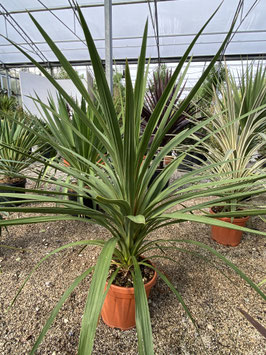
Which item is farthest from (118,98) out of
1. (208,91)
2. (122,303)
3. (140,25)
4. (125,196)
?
(140,25)

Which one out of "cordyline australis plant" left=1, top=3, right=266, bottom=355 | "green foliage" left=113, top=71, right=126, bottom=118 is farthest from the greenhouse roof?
"cordyline australis plant" left=1, top=3, right=266, bottom=355

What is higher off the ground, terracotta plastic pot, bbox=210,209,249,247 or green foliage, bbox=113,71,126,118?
green foliage, bbox=113,71,126,118

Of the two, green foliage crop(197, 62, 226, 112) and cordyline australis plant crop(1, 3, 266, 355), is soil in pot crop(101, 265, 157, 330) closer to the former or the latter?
cordyline australis plant crop(1, 3, 266, 355)

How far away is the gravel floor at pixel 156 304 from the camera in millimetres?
781

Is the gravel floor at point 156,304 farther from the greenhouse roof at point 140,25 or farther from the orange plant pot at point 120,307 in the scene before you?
the greenhouse roof at point 140,25

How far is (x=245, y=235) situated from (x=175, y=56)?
935 cm

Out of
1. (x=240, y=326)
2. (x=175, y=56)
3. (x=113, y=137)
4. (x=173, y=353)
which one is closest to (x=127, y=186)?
(x=113, y=137)

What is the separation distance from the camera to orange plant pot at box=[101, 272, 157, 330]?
74 centimetres

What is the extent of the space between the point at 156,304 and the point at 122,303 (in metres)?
0.25

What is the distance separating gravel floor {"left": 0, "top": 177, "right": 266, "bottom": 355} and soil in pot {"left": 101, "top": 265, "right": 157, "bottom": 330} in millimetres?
38

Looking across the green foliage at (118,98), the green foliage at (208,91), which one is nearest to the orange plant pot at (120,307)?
the green foliage at (118,98)

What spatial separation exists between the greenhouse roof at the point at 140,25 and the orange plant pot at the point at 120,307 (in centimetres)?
587

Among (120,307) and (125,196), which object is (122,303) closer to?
(120,307)

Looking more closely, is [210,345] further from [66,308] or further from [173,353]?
[66,308]
